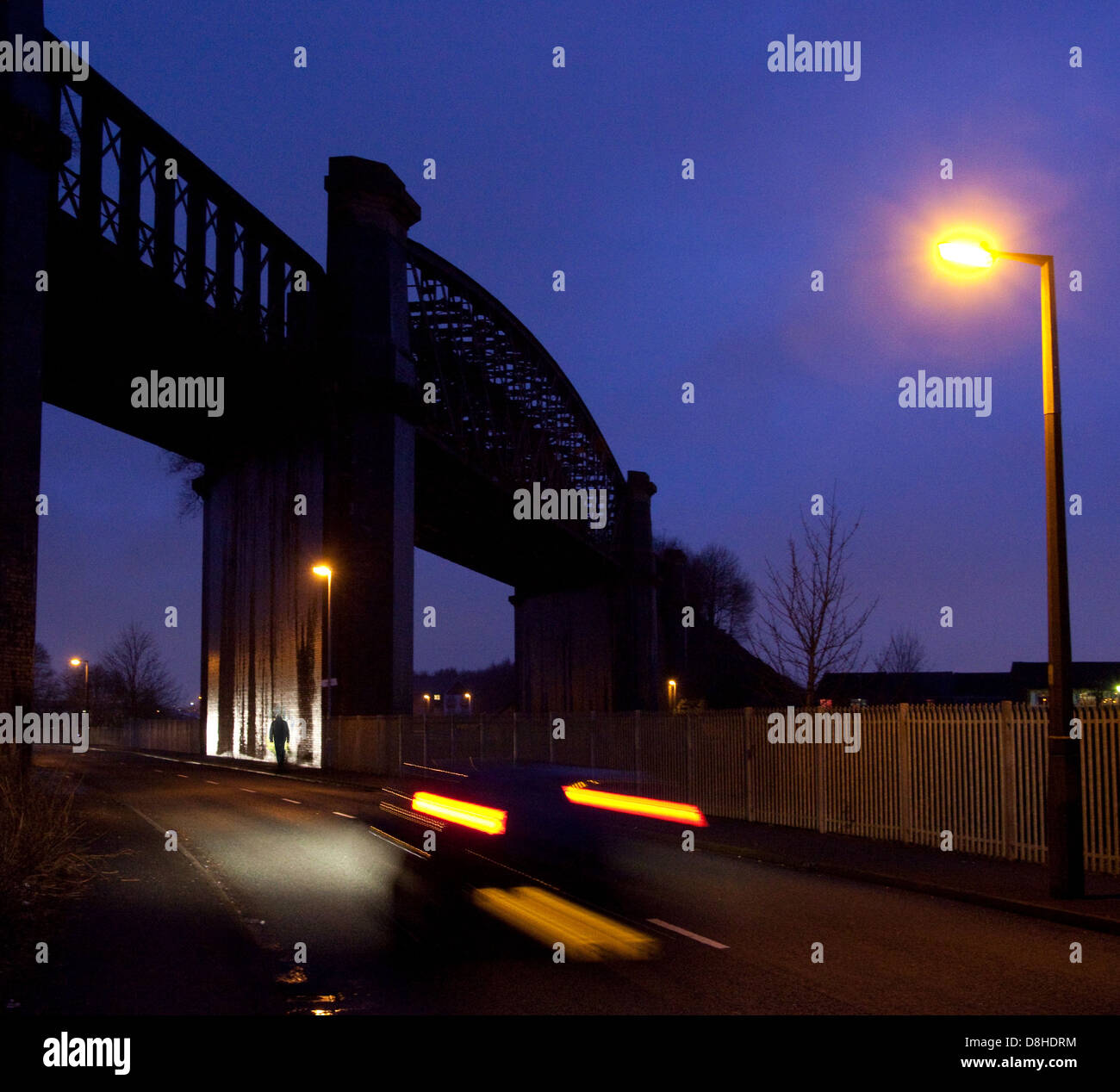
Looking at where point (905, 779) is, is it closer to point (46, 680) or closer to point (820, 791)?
point (820, 791)

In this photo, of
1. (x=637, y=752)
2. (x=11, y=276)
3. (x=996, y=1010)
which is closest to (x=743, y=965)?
(x=996, y=1010)

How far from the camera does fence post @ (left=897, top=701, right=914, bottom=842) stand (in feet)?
56.5

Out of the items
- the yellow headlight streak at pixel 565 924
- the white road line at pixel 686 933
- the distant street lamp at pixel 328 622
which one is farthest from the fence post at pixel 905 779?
the distant street lamp at pixel 328 622

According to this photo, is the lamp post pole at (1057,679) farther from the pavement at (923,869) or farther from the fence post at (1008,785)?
the fence post at (1008,785)

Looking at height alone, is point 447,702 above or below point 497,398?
below

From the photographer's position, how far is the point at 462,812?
13.3m

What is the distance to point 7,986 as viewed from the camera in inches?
320

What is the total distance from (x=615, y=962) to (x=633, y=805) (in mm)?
3870

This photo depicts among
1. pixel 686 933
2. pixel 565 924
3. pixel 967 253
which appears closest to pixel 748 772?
pixel 565 924

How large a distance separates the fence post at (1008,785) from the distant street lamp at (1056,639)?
288cm

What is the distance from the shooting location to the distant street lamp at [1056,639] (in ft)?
39.1

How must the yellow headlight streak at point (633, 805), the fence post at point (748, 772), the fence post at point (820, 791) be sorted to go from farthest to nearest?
1. the fence post at point (748, 772)
2. the fence post at point (820, 791)
3. the yellow headlight streak at point (633, 805)

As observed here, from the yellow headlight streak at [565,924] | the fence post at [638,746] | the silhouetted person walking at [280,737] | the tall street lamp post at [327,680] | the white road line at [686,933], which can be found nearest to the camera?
the yellow headlight streak at [565,924]
